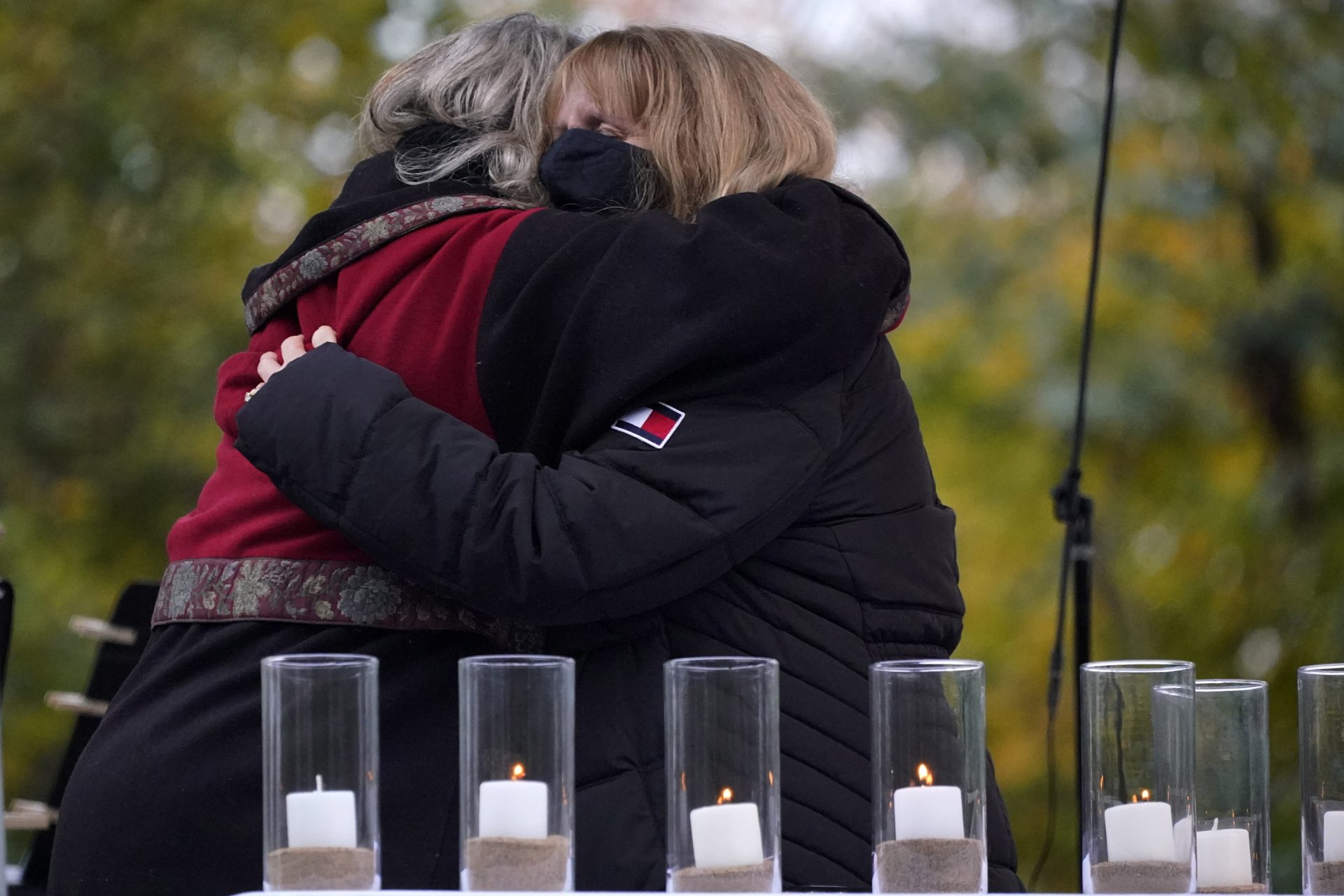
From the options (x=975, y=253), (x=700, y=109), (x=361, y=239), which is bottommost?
(x=361, y=239)

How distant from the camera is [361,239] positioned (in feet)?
5.10

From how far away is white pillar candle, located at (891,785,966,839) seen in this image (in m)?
1.11

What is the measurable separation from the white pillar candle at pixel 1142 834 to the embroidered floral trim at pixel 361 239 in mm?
821

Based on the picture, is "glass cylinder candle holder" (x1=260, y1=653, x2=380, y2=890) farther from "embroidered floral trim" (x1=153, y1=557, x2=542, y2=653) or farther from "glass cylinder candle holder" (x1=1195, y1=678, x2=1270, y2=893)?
"glass cylinder candle holder" (x1=1195, y1=678, x2=1270, y2=893)

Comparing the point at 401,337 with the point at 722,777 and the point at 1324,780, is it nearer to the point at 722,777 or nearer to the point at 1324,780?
the point at 722,777

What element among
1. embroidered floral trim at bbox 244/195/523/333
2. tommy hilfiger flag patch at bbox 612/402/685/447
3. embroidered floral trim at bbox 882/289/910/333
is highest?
embroidered floral trim at bbox 244/195/523/333

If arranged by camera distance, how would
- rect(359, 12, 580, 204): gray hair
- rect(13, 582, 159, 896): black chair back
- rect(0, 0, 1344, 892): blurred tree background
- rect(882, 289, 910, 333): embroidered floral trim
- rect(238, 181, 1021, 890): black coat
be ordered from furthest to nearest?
rect(0, 0, 1344, 892): blurred tree background
rect(13, 582, 159, 896): black chair back
rect(359, 12, 580, 204): gray hair
rect(882, 289, 910, 333): embroidered floral trim
rect(238, 181, 1021, 890): black coat

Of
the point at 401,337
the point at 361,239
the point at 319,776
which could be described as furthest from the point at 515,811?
the point at 361,239

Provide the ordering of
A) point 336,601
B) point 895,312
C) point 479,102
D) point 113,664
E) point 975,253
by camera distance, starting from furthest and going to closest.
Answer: point 975,253 → point 113,664 → point 479,102 → point 895,312 → point 336,601

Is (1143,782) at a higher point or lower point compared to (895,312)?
lower

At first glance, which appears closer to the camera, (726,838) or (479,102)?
(726,838)

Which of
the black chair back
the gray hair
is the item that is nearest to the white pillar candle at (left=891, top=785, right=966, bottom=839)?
the gray hair

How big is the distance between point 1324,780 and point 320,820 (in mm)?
711

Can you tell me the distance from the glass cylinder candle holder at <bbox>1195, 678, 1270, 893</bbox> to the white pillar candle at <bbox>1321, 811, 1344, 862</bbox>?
0.04 metres
